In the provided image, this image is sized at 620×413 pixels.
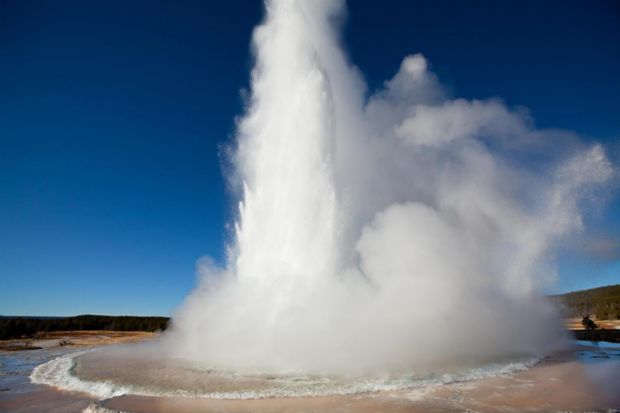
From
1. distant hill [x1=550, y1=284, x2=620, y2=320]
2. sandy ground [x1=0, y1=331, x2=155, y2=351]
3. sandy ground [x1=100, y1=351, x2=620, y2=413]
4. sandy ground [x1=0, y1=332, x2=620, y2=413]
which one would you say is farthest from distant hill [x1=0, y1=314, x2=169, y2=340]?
distant hill [x1=550, y1=284, x2=620, y2=320]

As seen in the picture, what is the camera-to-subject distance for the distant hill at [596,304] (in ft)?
188

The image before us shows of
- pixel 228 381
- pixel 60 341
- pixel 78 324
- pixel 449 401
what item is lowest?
pixel 449 401

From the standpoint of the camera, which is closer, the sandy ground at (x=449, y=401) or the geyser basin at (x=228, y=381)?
the sandy ground at (x=449, y=401)

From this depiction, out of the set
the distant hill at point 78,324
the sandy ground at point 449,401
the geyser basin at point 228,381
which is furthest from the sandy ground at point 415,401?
the distant hill at point 78,324

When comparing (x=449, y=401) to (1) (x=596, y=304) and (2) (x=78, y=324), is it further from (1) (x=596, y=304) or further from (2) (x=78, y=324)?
(1) (x=596, y=304)

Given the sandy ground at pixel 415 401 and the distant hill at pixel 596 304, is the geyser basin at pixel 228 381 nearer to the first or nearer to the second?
the sandy ground at pixel 415 401

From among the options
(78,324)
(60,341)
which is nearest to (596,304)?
(60,341)

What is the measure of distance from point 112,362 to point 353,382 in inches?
504

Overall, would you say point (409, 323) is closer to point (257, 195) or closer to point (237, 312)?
point (237, 312)

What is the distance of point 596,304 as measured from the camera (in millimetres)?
74938

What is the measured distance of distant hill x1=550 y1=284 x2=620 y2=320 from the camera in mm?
57294

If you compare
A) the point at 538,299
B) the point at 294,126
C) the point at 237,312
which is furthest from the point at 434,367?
the point at 538,299

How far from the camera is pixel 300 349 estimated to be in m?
14.3

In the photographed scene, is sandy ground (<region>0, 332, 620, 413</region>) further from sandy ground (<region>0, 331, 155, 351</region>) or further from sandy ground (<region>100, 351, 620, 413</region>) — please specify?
sandy ground (<region>0, 331, 155, 351</region>)
